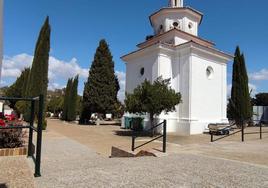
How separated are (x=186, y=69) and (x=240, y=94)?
8.85 m

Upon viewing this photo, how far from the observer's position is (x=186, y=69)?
21562 millimetres

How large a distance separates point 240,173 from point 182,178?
4.40 feet

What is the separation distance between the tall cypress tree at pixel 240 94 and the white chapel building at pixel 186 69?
167 inches

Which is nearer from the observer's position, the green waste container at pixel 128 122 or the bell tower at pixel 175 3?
the green waste container at pixel 128 122

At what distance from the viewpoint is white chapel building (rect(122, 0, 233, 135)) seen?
69.4 ft

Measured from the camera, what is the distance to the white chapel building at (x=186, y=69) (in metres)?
21.1

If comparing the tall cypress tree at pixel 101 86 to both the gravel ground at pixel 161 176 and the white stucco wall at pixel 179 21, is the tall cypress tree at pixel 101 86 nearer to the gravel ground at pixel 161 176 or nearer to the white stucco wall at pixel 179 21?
the white stucco wall at pixel 179 21

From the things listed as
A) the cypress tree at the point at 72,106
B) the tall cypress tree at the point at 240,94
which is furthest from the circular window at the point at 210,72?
the cypress tree at the point at 72,106

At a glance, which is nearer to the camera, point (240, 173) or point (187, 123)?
point (240, 173)

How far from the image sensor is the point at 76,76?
3856 cm

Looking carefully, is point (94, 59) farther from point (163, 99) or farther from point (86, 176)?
point (86, 176)

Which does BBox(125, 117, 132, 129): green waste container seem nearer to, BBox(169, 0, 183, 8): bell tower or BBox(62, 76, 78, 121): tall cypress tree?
BBox(169, 0, 183, 8): bell tower

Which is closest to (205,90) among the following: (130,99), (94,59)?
(130,99)

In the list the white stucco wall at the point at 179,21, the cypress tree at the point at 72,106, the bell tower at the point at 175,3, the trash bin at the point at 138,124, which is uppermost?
the bell tower at the point at 175,3
